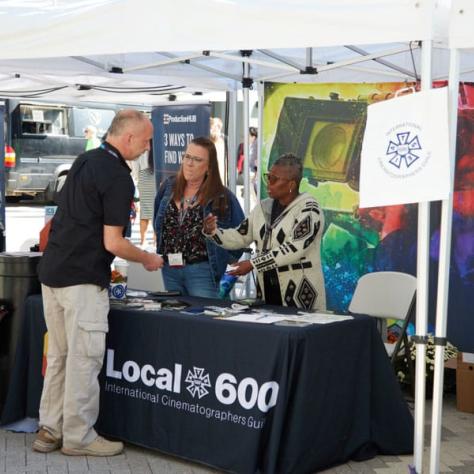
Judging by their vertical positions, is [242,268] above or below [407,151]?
below

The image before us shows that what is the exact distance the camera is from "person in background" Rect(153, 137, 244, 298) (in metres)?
5.71

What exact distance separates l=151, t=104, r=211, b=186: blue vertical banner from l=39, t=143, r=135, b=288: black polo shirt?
4.00 meters

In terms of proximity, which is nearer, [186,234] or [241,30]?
[241,30]

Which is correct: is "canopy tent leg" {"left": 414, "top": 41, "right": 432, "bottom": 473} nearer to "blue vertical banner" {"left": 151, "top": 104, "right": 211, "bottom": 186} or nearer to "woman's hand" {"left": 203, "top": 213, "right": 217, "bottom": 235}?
"woman's hand" {"left": 203, "top": 213, "right": 217, "bottom": 235}

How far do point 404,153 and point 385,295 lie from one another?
6.99 ft

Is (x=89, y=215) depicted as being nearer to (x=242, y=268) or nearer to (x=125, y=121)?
(x=125, y=121)

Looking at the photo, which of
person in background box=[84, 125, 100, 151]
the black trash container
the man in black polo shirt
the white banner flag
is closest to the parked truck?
person in background box=[84, 125, 100, 151]

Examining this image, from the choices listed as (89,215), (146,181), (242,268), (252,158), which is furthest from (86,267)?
(146,181)

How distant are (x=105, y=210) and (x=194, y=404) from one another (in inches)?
39.3

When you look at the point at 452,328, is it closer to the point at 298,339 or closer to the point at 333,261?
the point at 333,261

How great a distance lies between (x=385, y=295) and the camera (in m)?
5.79

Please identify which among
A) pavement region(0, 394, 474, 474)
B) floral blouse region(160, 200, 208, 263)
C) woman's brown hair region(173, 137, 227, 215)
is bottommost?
pavement region(0, 394, 474, 474)

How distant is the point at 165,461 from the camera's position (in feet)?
15.0

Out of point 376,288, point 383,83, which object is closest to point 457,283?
point 376,288
